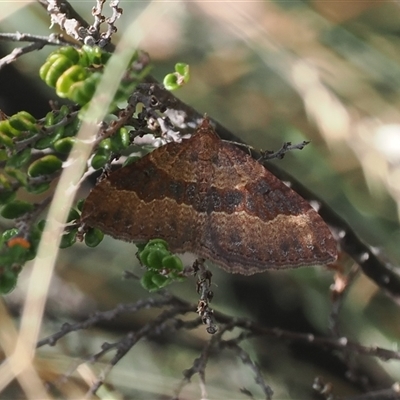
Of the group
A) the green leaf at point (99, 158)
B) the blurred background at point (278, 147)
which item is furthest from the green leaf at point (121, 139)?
the blurred background at point (278, 147)

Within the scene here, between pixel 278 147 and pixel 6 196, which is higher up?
pixel 6 196

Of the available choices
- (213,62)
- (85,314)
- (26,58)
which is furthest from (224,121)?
(85,314)

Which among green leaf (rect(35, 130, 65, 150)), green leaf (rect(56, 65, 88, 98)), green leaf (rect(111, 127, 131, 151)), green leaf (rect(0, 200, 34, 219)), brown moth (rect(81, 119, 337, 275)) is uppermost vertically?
green leaf (rect(56, 65, 88, 98))

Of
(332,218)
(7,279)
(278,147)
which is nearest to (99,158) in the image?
(7,279)

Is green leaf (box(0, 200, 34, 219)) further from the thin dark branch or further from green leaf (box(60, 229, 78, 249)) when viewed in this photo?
the thin dark branch

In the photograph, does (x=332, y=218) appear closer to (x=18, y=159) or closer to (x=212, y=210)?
(x=212, y=210)

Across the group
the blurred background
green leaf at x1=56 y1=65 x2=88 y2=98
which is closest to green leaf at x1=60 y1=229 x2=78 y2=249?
green leaf at x1=56 y1=65 x2=88 y2=98

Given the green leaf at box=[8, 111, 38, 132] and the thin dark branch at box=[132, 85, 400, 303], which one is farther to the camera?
the thin dark branch at box=[132, 85, 400, 303]
